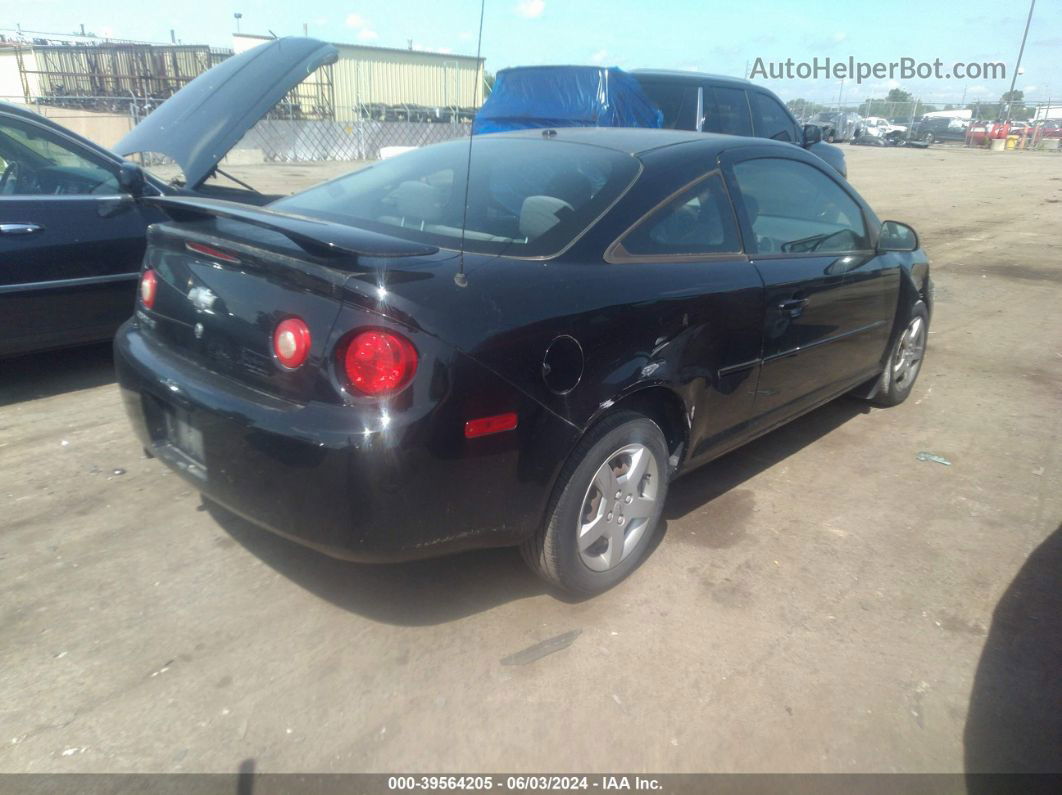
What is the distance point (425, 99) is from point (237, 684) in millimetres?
26019

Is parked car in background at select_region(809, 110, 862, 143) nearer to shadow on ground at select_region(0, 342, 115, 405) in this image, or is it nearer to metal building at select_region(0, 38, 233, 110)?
metal building at select_region(0, 38, 233, 110)

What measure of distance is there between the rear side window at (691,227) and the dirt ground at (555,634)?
3.90ft

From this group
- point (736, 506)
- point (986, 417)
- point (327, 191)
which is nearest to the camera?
point (327, 191)

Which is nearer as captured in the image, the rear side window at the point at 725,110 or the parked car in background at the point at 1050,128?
the rear side window at the point at 725,110

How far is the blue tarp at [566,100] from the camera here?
9219 millimetres

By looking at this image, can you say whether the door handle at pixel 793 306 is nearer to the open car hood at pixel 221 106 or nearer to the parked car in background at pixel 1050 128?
the open car hood at pixel 221 106

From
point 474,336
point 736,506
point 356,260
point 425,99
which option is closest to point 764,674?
point 736,506

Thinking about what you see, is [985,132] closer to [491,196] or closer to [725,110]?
[725,110]

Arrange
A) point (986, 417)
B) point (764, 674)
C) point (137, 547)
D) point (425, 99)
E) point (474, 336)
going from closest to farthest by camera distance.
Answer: point (474, 336)
point (764, 674)
point (137, 547)
point (986, 417)
point (425, 99)

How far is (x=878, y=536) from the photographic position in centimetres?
352

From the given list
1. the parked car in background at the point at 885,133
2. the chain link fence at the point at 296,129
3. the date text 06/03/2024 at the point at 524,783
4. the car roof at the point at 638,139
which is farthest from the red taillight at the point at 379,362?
the parked car in background at the point at 885,133

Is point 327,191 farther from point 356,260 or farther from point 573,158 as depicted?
point 356,260

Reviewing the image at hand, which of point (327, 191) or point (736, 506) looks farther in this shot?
point (736, 506)

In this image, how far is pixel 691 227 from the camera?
3143mm
